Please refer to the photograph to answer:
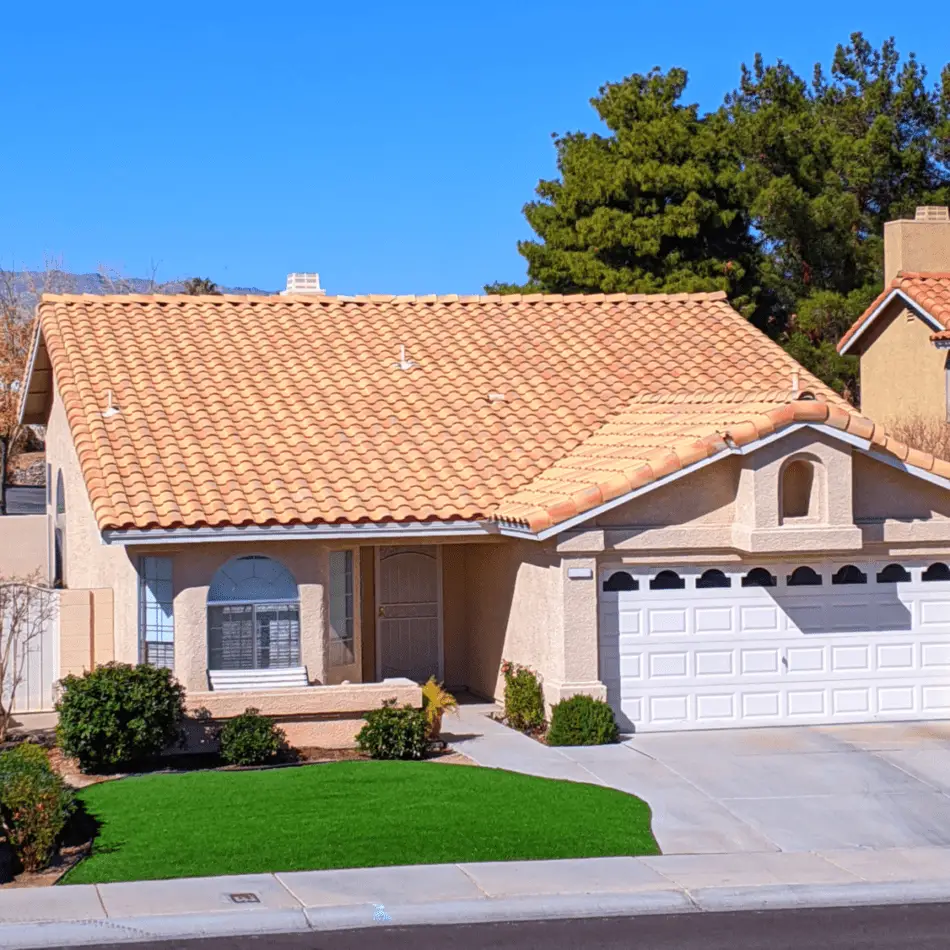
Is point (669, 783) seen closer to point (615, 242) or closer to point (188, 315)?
point (188, 315)

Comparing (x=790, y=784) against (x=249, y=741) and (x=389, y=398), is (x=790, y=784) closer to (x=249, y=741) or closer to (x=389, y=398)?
(x=249, y=741)

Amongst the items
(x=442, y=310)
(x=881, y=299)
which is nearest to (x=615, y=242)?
(x=881, y=299)

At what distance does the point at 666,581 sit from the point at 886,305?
50.9 feet

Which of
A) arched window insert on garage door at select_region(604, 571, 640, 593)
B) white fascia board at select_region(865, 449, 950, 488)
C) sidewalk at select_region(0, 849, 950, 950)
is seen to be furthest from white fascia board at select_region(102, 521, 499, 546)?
sidewalk at select_region(0, 849, 950, 950)

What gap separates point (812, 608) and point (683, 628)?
1681 mm

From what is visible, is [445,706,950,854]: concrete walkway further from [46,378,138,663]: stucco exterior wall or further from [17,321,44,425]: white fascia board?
[17,321,44,425]: white fascia board

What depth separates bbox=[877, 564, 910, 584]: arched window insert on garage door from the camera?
20.3 meters

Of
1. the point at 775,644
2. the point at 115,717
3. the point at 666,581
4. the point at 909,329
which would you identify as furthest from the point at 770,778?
the point at 909,329

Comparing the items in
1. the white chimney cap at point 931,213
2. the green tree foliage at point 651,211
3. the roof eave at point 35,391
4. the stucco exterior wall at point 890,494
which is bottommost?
the stucco exterior wall at point 890,494

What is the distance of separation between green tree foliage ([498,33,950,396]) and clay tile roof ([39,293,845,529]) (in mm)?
13939

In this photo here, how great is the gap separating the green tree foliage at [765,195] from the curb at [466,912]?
1101 inches

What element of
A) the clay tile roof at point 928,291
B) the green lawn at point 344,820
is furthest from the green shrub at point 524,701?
the clay tile roof at point 928,291

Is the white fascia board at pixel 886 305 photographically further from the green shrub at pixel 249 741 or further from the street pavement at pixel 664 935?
the street pavement at pixel 664 935

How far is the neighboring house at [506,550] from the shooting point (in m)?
19.1
